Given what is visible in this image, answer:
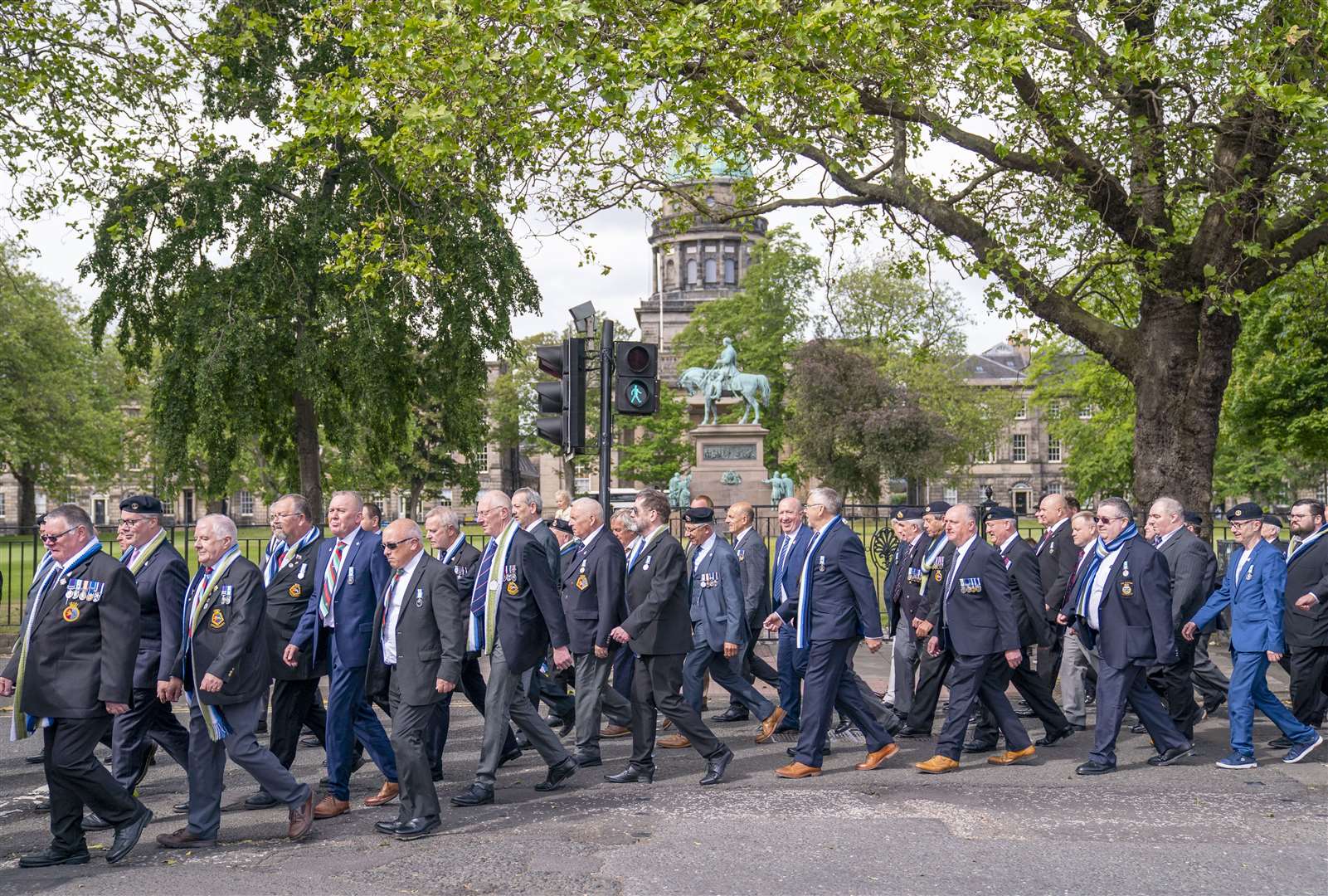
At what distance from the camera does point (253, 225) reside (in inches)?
732

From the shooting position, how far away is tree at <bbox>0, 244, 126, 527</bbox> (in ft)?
151

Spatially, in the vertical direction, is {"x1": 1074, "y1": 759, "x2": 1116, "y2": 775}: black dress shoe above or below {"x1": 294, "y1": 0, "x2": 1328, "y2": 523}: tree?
below

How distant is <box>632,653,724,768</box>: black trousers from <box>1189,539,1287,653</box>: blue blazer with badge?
4.03 meters

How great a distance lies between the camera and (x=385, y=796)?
8273 millimetres

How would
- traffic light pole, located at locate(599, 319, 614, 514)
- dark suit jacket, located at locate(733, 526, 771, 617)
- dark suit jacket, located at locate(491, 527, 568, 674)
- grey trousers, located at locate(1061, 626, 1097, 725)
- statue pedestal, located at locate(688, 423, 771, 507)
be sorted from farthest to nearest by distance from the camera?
statue pedestal, located at locate(688, 423, 771, 507), traffic light pole, located at locate(599, 319, 614, 514), dark suit jacket, located at locate(733, 526, 771, 617), grey trousers, located at locate(1061, 626, 1097, 725), dark suit jacket, located at locate(491, 527, 568, 674)

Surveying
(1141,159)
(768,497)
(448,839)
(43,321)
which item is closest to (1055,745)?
(448,839)

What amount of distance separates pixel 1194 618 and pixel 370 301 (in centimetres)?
1270

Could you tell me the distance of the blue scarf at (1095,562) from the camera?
31.0 feet

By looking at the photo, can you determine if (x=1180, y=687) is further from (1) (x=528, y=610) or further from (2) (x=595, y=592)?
(1) (x=528, y=610)

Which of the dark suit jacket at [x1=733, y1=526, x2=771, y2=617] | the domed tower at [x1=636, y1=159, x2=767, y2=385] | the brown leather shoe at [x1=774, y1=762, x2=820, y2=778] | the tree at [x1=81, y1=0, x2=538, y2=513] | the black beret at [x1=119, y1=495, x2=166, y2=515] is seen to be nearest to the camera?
the black beret at [x1=119, y1=495, x2=166, y2=515]

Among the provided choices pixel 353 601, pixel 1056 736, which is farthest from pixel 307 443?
pixel 1056 736

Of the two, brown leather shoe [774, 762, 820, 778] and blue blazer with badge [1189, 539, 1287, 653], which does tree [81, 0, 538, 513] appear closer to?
brown leather shoe [774, 762, 820, 778]

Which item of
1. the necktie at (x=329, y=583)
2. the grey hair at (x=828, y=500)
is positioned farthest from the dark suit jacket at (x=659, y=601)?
the necktie at (x=329, y=583)

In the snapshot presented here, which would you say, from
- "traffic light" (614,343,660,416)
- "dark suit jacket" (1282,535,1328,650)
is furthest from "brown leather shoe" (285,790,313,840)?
"dark suit jacket" (1282,535,1328,650)
